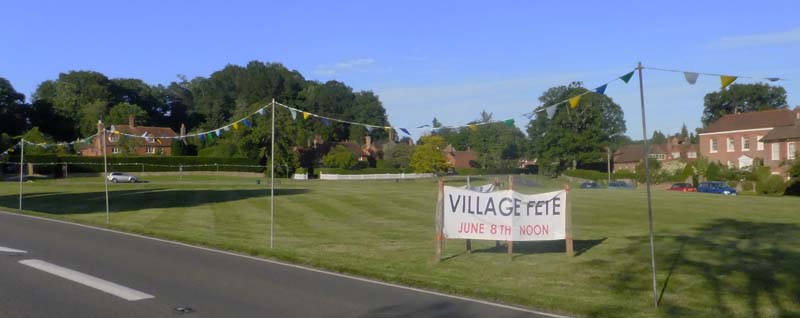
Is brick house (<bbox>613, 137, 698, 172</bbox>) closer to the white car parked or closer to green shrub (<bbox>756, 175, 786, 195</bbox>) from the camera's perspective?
green shrub (<bbox>756, 175, 786, 195</bbox>)

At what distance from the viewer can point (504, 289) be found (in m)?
11.7

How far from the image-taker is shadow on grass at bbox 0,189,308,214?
36.6 metres

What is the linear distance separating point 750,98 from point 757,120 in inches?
1742

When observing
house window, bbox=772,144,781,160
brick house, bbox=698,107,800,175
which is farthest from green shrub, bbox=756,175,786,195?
house window, bbox=772,144,781,160

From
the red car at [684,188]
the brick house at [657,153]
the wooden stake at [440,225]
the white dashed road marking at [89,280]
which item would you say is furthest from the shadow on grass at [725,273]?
the brick house at [657,153]

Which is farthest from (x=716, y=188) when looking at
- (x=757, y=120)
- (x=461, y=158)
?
(x=461, y=158)

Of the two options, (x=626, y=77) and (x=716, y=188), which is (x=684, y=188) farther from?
(x=626, y=77)

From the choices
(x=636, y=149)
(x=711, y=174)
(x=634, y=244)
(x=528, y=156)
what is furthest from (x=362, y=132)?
(x=634, y=244)

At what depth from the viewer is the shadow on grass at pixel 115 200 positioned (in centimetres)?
3664

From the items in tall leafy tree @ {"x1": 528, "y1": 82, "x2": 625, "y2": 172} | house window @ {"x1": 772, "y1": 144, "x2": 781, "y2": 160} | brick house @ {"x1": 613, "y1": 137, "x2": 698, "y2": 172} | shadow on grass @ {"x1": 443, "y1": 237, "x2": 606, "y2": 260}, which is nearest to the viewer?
shadow on grass @ {"x1": 443, "y1": 237, "x2": 606, "y2": 260}

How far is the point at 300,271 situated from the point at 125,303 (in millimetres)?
4060

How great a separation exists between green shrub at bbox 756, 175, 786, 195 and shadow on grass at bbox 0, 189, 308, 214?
1513 inches

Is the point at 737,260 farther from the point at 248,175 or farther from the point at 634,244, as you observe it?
the point at 248,175

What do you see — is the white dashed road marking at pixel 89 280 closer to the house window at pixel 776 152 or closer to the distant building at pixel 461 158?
the house window at pixel 776 152
